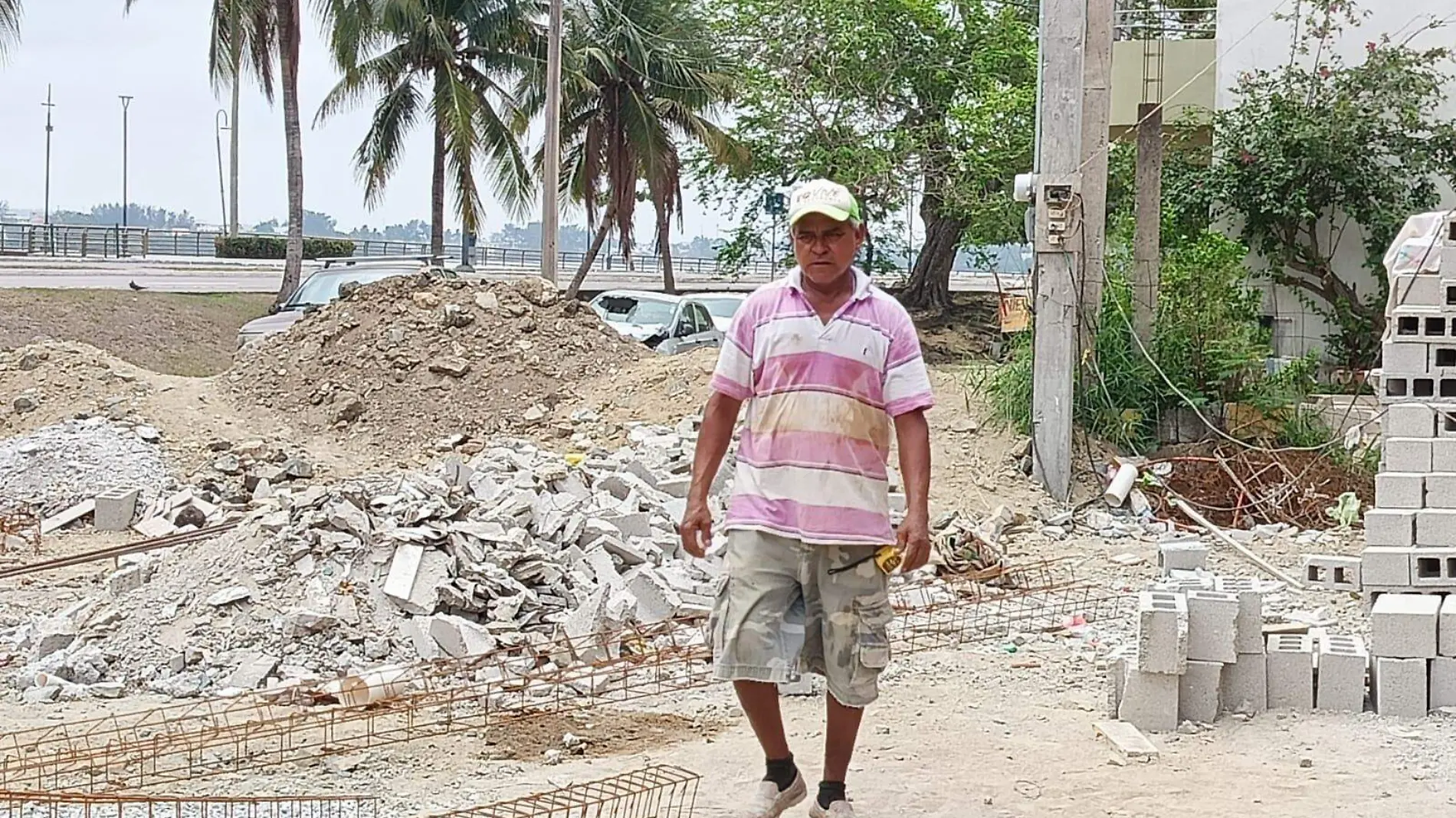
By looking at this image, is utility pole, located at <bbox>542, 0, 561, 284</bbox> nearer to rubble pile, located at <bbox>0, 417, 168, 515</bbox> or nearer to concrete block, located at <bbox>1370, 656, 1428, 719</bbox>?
rubble pile, located at <bbox>0, 417, 168, 515</bbox>

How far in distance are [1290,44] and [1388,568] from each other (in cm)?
1258

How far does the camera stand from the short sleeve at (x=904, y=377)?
14.6 feet

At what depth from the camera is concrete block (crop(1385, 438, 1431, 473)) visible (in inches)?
269

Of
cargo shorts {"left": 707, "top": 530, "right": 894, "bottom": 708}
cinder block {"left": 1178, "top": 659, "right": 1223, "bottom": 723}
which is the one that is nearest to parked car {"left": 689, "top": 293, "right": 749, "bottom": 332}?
cinder block {"left": 1178, "top": 659, "right": 1223, "bottom": 723}

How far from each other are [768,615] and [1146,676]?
6.27 feet

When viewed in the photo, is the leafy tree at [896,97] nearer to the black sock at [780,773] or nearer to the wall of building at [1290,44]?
the wall of building at [1290,44]

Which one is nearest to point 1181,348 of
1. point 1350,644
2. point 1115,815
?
point 1350,644

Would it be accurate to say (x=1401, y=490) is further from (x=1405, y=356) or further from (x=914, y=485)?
(x=914, y=485)

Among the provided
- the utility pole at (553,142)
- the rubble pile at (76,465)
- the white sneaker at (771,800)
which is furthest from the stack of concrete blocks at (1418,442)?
the utility pole at (553,142)

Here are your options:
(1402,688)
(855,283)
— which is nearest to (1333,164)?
(1402,688)

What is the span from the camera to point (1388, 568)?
21.8 feet

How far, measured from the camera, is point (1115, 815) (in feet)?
15.9

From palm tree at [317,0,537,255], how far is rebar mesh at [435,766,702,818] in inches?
A: 1044

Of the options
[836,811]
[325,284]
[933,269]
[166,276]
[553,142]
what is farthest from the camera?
[166,276]
